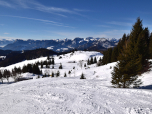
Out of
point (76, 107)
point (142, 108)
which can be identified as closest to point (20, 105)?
point (76, 107)

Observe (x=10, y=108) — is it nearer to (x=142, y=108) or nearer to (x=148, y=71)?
(x=142, y=108)

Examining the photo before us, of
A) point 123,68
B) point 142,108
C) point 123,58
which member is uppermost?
point 123,58

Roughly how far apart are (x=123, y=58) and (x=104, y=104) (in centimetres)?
810

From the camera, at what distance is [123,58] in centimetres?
1256

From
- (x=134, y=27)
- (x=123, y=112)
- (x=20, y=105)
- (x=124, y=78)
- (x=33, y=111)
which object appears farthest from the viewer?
(x=134, y=27)

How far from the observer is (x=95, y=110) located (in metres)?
6.53

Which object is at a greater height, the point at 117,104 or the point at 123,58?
the point at 123,58

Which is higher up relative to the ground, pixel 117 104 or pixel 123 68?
pixel 123 68

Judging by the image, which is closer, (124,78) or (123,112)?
(123,112)

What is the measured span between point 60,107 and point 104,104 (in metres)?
3.91

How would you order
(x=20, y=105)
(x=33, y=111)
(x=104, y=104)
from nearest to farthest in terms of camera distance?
(x=33, y=111)
(x=104, y=104)
(x=20, y=105)

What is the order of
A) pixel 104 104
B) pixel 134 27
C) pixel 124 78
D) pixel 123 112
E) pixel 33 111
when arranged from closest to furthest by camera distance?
pixel 123 112 < pixel 33 111 < pixel 104 104 < pixel 124 78 < pixel 134 27

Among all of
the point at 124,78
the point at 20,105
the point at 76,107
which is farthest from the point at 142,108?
the point at 20,105

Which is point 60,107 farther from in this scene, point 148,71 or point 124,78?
point 148,71
